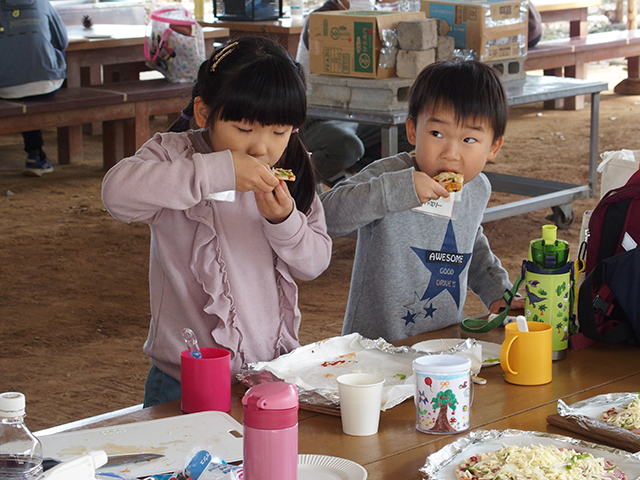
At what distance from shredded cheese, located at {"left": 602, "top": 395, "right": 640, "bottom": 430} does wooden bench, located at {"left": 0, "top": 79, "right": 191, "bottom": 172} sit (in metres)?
3.76

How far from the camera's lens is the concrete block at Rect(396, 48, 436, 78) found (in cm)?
369

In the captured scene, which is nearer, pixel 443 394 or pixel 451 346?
pixel 443 394

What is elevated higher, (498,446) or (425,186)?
(425,186)

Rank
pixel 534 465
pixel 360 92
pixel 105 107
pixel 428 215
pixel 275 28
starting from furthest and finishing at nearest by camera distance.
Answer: pixel 275 28 < pixel 105 107 < pixel 360 92 < pixel 428 215 < pixel 534 465

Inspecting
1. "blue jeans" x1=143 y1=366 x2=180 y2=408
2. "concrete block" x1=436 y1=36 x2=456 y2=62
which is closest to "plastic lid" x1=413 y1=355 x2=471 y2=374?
"blue jeans" x1=143 y1=366 x2=180 y2=408

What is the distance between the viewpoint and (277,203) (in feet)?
5.00

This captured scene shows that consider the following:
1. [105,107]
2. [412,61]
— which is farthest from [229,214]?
[105,107]

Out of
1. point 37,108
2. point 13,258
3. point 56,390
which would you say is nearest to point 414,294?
point 56,390

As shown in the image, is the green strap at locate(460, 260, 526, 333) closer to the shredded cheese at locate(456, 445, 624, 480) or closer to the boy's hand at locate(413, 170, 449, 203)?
the boy's hand at locate(413, 170, 449, 203)

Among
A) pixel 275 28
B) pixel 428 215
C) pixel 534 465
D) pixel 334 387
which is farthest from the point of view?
pixel 275 28

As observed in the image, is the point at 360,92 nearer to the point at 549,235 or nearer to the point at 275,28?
the point at 549,235

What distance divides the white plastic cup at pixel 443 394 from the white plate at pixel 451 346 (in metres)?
0.29

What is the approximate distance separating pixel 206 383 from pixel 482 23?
3.03 meters

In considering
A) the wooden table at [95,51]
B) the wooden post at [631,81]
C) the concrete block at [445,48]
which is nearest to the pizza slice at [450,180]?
the concrete block at [445,48]
